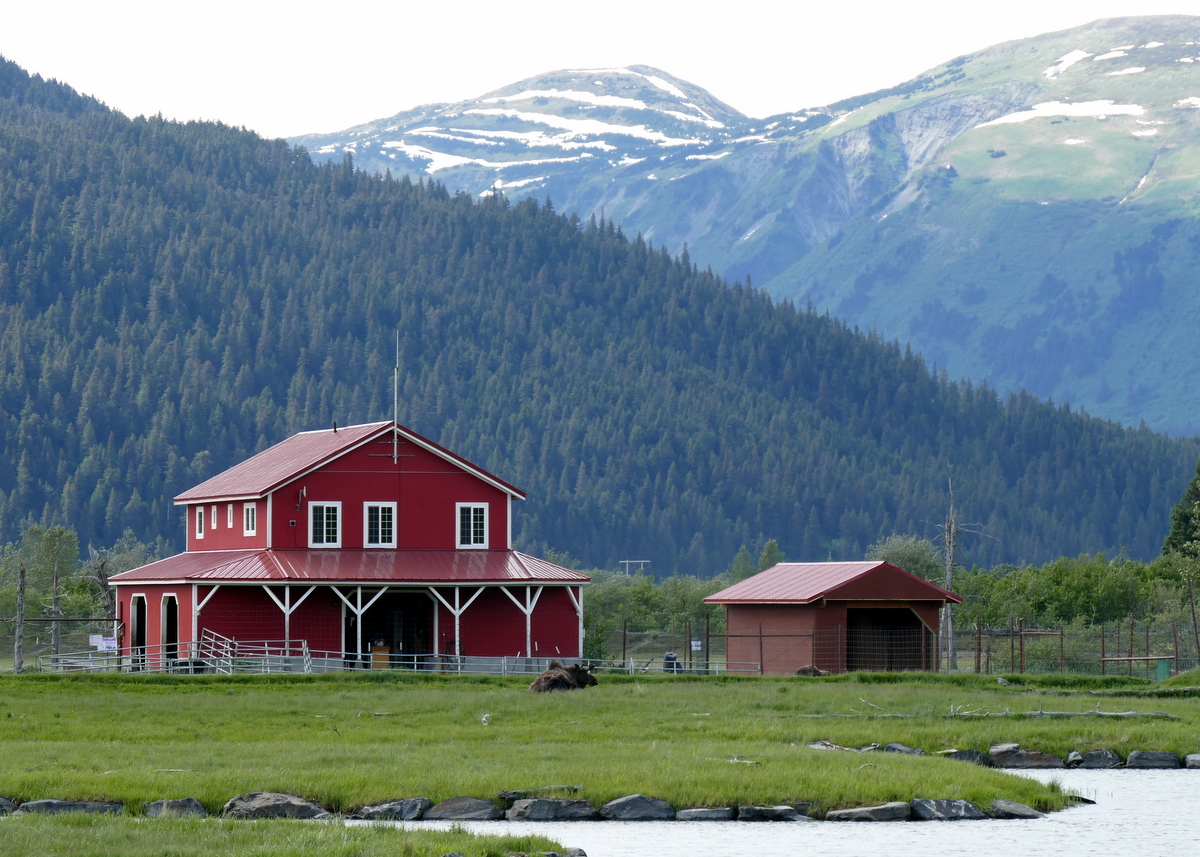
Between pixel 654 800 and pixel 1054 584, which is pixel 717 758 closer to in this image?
pixel 654 800

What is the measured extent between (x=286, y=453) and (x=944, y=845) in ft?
166

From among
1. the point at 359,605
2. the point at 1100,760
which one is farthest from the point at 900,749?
the point at 359,605

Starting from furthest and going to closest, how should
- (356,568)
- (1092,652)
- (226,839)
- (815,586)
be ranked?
(1092,652) → (356,568) → (815,586) → (226,839)

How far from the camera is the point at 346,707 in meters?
42.6

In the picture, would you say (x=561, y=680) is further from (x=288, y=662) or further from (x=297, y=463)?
(x=297, y=463)

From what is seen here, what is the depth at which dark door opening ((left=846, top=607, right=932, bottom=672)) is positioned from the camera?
200 ft

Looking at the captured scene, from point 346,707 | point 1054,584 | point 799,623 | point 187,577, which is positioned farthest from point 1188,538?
point 346,707

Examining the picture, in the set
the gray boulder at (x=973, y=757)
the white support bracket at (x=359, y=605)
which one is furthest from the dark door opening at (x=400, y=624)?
the gray boulder at (x=973, y=757)

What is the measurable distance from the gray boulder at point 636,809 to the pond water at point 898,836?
5.6 inches

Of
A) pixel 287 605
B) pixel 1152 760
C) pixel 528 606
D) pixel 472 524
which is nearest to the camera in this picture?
pixel 1152 760

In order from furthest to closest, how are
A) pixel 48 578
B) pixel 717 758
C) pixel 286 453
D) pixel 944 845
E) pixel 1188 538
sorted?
pixel 48 578, pixel 1188 538, pixel 286 453, pixel 717 758, pixel 944 845

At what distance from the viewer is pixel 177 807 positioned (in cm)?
2692

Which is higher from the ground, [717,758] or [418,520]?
[418,520]

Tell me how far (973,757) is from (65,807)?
17023mm
